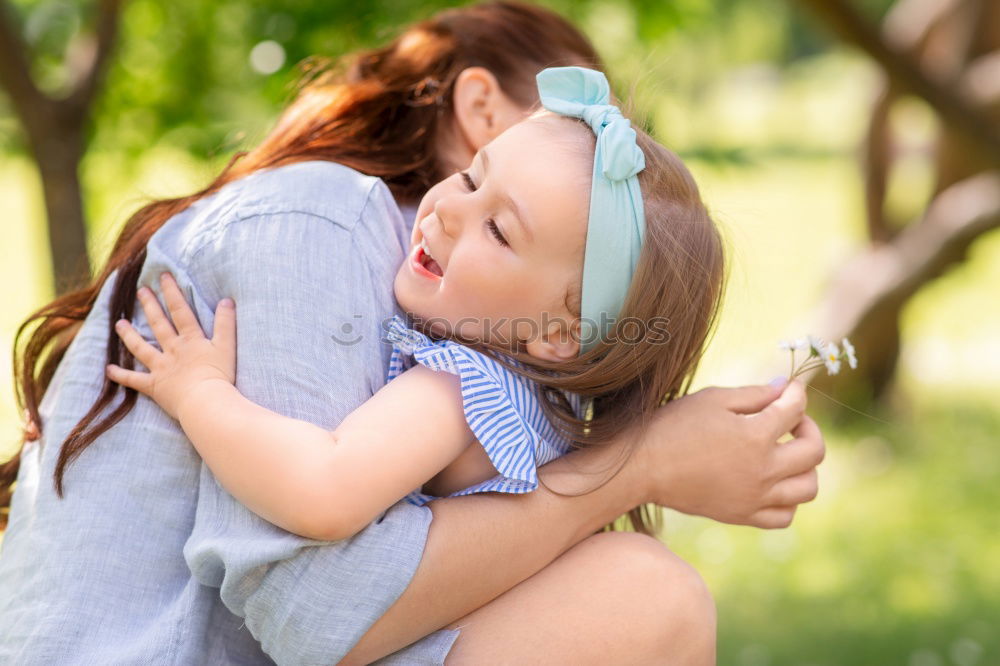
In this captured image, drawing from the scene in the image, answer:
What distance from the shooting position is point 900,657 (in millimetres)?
3676

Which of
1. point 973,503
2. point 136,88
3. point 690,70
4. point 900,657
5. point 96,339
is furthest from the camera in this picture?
point 690,70

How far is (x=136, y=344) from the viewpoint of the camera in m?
1.74

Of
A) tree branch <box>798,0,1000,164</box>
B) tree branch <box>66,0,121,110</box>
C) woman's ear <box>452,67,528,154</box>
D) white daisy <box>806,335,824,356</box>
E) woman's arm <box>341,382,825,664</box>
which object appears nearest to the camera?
woman's arm <box>341,382,825,664</box>

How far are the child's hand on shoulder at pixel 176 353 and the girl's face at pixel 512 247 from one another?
294 mm

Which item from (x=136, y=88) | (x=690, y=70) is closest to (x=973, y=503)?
(x=136, y=88)

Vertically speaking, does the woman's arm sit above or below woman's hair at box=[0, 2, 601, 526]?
below

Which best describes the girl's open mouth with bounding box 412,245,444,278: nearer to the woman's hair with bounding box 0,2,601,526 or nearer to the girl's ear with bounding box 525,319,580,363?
the girl's ear with bounding box 525,319,580,363

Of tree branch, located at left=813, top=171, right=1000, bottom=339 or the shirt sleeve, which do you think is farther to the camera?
tree branch, located at left=813, top=171, right=1000, bottom=339

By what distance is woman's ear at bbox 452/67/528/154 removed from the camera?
227 centimetres

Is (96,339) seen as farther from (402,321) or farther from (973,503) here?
(973,503)

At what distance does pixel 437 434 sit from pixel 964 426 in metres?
5.07

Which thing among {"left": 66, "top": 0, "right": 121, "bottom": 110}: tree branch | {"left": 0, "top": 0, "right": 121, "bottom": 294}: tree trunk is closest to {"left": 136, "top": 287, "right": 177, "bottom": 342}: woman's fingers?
{"left": 0, "top": 0, "right": 121, "bottom": 294}: tree trunk

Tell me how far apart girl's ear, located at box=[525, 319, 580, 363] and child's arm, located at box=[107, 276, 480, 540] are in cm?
20

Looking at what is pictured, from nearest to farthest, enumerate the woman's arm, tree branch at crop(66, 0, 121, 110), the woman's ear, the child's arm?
the child's arm < the woman's arm < the woman's ear < tree branch at crop(66, 0, 121, 110)
